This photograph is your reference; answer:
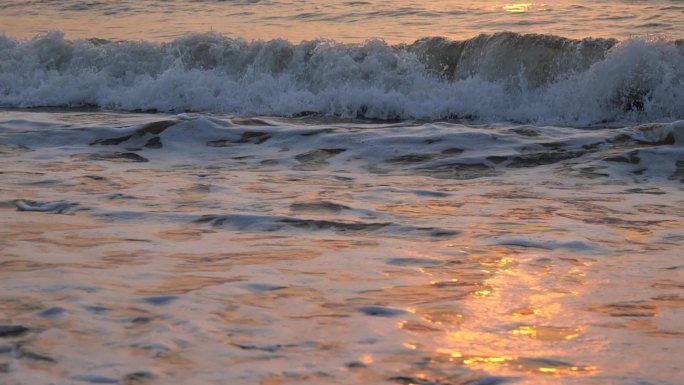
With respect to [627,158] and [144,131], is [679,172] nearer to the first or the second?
[627,158]

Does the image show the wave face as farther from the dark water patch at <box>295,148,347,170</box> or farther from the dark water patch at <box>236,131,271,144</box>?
the dark water patch at <box>295,148,347,170</box>

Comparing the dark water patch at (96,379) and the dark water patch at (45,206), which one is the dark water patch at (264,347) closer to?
the dark water patch at (96,379)

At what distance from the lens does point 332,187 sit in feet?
21.3

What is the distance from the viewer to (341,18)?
17.5 metres

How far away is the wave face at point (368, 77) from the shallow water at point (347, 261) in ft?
10.2

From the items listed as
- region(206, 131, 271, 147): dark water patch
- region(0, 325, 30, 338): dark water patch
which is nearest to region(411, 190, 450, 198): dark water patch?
region(206, 131, 271, 147): dark water patch

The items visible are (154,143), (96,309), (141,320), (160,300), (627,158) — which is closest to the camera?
(141,320)

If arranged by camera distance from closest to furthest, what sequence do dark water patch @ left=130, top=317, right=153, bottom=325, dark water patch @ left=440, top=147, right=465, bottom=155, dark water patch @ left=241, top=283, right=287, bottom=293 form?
dark water patch @ left=130, top=317, right=153, bottom=325 → dark water patch @ left=241, top=283, right=287, bottom=293 → dark water patch @ left=440, top=147, right=465, bottom=155

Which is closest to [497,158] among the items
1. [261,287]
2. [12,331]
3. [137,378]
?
[261,287]

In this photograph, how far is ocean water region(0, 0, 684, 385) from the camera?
3.45 m

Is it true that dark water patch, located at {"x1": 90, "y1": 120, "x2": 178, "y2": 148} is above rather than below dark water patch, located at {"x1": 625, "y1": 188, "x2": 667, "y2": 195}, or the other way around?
above

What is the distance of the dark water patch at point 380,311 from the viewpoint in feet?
12.6

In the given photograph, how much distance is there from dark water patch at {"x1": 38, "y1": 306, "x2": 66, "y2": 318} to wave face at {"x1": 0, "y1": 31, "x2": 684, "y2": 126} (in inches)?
305

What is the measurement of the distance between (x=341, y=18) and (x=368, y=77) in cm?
542
